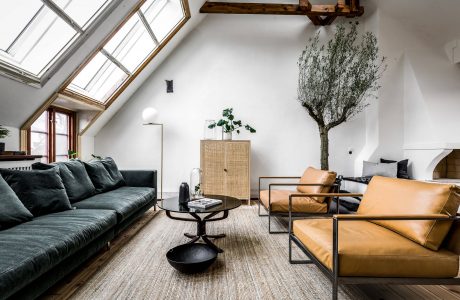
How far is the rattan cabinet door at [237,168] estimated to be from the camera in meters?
4.69

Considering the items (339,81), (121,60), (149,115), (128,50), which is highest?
(128,50)

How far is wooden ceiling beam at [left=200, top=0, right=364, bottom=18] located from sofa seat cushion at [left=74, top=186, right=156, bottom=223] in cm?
340

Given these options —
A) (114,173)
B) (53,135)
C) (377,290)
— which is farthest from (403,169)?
(53,135)

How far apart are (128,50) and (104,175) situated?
2144 mm

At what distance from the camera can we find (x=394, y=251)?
156cm

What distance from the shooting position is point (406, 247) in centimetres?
158

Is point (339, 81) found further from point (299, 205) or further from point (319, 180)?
point (299, 205)

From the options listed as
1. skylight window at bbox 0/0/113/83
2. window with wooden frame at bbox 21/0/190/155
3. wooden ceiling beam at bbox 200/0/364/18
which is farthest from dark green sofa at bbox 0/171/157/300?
wooden ceiling beam at bbox 200/0/364/18

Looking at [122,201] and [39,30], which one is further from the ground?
[39,30]

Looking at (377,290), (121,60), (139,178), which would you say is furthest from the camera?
(121,60)

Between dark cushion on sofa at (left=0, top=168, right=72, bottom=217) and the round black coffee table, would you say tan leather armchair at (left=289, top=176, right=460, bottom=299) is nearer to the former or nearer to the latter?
the round black coffee table

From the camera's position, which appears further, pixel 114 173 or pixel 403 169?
pixel 403 169

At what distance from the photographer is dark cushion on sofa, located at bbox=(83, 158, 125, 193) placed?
346cm

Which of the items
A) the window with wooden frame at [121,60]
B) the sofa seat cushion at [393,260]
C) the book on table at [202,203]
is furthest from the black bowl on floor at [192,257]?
the window with wooden frame at [121,60]
